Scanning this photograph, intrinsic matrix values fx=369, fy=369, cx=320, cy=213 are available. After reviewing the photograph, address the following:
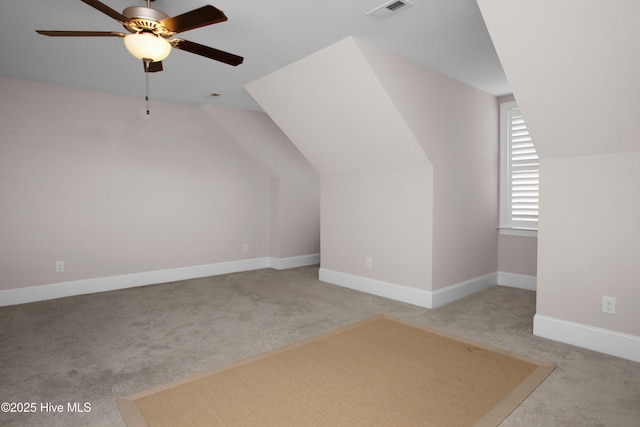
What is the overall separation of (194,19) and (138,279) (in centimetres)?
386

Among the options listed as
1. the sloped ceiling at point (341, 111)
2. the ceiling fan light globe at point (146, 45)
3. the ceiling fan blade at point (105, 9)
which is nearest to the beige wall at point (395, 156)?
the sloped ceiling at point (341, 111)

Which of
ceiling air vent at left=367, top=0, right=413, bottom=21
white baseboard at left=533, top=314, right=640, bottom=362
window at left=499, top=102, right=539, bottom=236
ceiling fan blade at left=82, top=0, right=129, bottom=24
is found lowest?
white baseboard at left=533, top=314, right=640, bottom=362

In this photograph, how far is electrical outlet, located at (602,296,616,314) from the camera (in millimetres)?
2697

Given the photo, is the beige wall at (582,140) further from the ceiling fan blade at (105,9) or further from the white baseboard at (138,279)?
the white baseboard at (138,279)

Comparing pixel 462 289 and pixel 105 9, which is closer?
pixel 105 9

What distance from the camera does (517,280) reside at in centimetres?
470

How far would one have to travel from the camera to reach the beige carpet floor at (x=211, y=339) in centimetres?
206

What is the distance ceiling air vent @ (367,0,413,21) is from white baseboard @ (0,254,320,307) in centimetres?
411

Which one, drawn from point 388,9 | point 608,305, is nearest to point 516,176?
point 608,305

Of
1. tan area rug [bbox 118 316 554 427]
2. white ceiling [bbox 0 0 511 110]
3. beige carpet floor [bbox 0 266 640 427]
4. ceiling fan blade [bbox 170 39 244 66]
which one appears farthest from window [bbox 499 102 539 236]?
ceiling fan blade [bbox 170 39 244 66]

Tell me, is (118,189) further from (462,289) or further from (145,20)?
(462,289)

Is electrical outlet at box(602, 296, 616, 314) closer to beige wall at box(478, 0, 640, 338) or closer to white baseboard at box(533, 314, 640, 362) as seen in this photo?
beige wall at box(478, 0, 640, 338)

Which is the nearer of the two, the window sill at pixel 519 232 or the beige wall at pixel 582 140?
the beige wall at pixel 582 140

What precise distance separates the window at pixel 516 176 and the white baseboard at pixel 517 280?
1.78 ft
